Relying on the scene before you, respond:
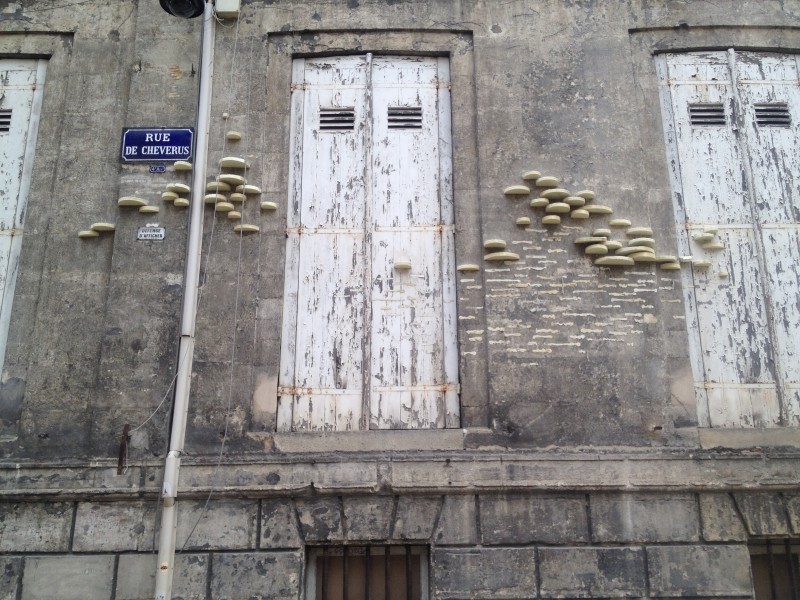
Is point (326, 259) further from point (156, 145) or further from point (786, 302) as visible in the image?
point (786, 302)

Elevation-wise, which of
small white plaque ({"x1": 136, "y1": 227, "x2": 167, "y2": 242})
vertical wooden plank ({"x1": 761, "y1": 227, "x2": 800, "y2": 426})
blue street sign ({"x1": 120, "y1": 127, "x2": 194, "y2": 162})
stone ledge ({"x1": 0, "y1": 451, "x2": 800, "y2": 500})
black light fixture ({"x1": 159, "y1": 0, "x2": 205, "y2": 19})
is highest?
black light fixture ({"x1": 159, "y1": 0, "x2": 205, "y2": 19})

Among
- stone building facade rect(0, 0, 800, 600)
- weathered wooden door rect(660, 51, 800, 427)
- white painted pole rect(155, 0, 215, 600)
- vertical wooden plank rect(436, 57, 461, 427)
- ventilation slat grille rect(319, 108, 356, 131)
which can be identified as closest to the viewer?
white painted pole rect(155, 0, 215, 600)

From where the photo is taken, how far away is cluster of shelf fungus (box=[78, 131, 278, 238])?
23.3ft

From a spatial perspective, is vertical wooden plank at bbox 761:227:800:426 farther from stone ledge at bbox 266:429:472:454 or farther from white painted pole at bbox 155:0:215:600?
white painted pole at bbox 155:0:215:600

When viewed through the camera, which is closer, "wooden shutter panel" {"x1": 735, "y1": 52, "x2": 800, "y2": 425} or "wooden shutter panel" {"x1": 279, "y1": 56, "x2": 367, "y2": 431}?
"wooden shutter panel" {"x1": 279, "y1": 56, "x2": 367, "y2": 431}

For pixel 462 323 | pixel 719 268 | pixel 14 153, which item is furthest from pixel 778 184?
pixel 14 153

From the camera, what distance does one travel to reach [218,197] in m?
7.14

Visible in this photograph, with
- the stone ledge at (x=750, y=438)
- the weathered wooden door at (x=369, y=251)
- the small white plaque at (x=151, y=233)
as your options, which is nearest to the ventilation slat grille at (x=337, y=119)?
the weathered wooden door at (x=369, y=251)

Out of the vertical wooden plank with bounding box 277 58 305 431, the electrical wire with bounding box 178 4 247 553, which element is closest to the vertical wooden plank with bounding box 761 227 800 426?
the vertical wooden plank with bounding box 277 58 305 431

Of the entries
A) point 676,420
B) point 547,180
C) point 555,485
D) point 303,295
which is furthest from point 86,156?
point 676,420

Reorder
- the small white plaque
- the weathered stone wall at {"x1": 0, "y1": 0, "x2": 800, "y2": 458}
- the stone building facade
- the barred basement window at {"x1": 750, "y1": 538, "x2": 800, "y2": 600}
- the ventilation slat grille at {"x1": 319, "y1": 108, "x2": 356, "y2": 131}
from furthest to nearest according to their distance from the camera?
the ventilation slat grille at {"x1": 319, "y1": 108, "x2": 356, "y2": 131}, the small white plaque, the weathered stone wall at {"x1": 0, "y1": 0, "x2": 800, "y2": 458}, the barred basement window at {"x1": 750, "y1": 538, "x2": 800, "y2": 600}, the stone building facade

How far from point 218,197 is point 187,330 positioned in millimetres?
1416

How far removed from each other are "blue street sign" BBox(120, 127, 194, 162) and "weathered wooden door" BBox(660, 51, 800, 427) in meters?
5.20

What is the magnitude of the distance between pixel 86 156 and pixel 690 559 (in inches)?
280
